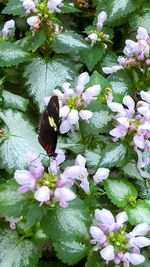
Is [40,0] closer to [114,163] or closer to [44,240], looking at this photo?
[114,163]

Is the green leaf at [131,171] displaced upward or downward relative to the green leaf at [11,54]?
downward

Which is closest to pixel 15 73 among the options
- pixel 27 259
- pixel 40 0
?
pixel 40 0

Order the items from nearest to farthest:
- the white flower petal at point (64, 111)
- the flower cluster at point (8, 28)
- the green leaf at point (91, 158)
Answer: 1. the white flower petal at point (64, 111)
2. the green leaf at point (91, 158)
3. the flower cluster at point (8, 28)

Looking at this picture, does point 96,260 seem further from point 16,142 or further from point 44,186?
point 16,142

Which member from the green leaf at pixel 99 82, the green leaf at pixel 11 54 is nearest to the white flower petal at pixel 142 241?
the green leaf at pixel 99 82

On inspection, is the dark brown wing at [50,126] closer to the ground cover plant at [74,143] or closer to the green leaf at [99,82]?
the ground cover plant at [74,143]

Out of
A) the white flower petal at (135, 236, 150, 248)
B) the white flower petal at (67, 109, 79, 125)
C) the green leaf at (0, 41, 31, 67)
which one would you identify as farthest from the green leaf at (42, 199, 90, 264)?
the green leaf at (0, 41, 31, 67)

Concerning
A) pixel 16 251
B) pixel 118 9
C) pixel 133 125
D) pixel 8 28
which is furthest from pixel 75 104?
pixel 118 9

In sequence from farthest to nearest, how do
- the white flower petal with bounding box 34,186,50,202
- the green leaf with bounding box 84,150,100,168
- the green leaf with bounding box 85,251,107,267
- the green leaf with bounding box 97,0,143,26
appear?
the green leaf with bounding box 97,0,143,26
the green leaf with bounding box 84,150,100,168
the green leaf with bounding box 85,251,107,267
the white flower petal with bounding box 34,186,50,202

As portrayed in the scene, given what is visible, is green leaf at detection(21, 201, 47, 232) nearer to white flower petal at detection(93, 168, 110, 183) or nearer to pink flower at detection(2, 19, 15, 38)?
white flower petal at detection(93, 168, 110, 183)
